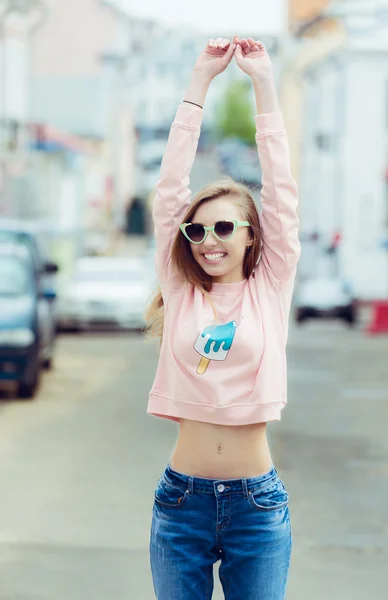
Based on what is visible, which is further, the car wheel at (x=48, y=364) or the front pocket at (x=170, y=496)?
the car wheel at (x=48, y=364)

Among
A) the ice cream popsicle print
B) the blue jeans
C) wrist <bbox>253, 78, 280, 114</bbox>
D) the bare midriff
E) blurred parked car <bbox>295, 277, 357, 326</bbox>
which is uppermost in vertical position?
wrist <bbox>253, 78, 280, 114</bbox>

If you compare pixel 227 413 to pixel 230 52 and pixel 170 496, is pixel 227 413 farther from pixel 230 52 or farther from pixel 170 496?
pixel 230 52

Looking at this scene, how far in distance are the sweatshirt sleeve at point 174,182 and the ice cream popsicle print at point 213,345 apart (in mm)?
289

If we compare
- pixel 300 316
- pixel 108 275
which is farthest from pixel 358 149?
pixel 108 275

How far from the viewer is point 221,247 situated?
11.0 feet

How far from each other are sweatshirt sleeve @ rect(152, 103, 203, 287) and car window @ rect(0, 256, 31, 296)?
9.82 m

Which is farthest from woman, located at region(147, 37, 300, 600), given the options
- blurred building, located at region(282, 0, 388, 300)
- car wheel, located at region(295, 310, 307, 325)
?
blurred building, located at region(282, 0, 388, 300)

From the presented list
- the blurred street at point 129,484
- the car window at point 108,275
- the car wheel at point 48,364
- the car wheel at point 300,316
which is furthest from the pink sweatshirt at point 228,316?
the car wheel at point 300,316

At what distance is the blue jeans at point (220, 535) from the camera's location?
3.19 m

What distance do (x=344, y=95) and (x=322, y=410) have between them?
1122 inches

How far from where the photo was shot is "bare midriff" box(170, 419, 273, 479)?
10.6 feet

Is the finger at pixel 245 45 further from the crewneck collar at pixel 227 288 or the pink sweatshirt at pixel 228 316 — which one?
the crewneck collar at pixel 227 288

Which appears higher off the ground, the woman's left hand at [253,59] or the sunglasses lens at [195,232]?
the woman's left hand at [253,59]

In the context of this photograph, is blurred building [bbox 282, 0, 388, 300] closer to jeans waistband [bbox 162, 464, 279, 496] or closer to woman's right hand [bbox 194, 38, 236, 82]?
woman's right hand [bbox 194, 38, 236, 82]
